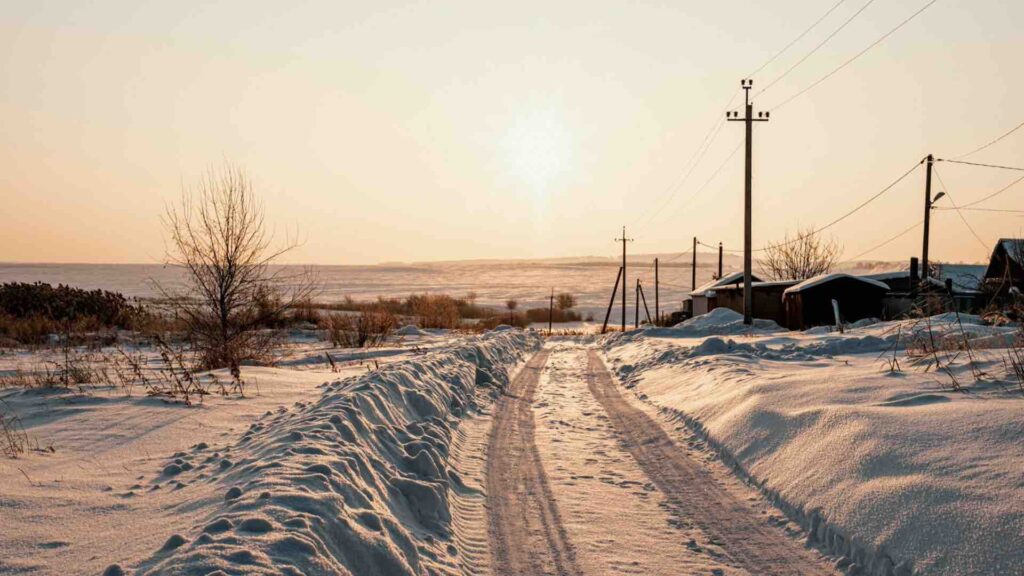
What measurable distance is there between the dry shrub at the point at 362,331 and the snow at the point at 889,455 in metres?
18.1

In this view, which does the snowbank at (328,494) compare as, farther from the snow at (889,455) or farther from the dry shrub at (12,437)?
the snow at (889,455)

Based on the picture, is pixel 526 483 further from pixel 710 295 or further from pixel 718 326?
pixel 710 295

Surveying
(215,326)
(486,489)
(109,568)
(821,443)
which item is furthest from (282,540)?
(215,326)

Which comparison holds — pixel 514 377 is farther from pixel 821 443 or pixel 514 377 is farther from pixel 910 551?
pixel 910 551

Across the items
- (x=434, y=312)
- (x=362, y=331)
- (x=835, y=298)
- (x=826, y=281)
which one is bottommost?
(x=362, y=331)

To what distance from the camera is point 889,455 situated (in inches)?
265

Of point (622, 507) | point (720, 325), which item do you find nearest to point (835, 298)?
point (720, 325)

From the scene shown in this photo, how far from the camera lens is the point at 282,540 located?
448cm

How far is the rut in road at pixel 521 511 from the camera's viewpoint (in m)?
5.49

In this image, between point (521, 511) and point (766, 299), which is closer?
point (521, 511)

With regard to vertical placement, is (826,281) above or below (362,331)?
above

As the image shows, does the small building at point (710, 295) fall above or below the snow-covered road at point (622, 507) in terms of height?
above

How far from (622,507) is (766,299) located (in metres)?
38.6

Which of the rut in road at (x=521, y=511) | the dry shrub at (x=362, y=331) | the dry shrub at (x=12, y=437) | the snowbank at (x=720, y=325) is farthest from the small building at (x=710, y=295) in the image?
the dry shrub at (x=12, y=437)
